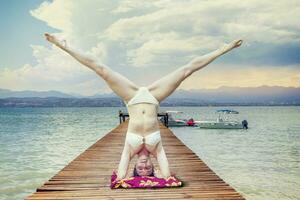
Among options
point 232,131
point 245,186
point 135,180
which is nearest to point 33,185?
point 245,186

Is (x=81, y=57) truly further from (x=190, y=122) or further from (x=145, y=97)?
(x=190, y=122)

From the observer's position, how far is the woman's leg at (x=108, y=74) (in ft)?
17.8

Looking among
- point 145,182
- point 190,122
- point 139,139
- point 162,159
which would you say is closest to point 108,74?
point 139,139

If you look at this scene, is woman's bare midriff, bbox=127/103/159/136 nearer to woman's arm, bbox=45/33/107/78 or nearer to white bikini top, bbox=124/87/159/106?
white bikini top, bbox=124/87/159/106

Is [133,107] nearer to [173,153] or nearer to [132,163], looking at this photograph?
[132,163]

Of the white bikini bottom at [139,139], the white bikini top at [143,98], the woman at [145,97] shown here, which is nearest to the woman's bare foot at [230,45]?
the woman at [145,97]

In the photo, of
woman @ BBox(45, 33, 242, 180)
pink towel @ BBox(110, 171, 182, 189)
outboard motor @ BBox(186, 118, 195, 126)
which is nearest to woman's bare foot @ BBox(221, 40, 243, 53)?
woman @ BBox(45, 33, 242, 180)

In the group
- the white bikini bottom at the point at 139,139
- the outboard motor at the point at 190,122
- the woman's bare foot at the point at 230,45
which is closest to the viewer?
the woman's bare foot at the point at 230,45

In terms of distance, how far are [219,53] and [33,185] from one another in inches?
404

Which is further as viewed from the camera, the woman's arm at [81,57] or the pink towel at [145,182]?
the pink towel at [145,182]

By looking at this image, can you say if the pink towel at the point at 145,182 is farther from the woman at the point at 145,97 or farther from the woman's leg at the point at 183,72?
the woman's leg at the point at 183,72

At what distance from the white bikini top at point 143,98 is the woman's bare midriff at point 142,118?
0.17ft

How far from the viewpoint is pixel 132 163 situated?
9070mm

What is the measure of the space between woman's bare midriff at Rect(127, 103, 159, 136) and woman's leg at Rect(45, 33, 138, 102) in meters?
0.23
